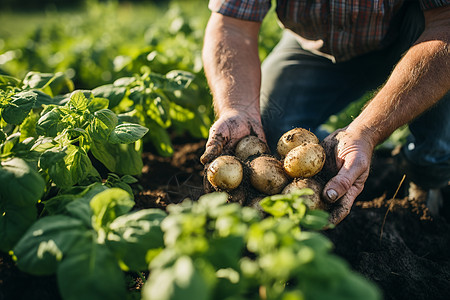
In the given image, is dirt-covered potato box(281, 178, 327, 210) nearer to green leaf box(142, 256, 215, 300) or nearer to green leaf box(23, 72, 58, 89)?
green leaf box(142, 256, 215, 300)

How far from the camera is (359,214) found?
108 inches

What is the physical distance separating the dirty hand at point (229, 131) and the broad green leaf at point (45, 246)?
3.06 ft

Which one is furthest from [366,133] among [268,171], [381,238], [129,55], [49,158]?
[129,55]

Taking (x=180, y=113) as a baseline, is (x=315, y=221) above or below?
above

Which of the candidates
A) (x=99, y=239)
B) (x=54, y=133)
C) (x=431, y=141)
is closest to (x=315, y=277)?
(x=99, y=239)

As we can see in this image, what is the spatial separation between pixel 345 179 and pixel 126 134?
1.15 meters

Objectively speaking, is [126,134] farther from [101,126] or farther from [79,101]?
[79,101]

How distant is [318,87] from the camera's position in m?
3.45

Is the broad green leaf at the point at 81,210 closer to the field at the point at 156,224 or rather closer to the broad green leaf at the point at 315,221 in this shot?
the field at the point at 156,224

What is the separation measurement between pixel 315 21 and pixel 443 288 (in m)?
2.00

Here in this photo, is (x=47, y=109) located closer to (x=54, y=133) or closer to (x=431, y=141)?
(x=54, y=133)

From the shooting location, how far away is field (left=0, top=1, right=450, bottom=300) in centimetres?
121

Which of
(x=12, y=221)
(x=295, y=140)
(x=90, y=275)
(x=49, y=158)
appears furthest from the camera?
(x=295, y=140)

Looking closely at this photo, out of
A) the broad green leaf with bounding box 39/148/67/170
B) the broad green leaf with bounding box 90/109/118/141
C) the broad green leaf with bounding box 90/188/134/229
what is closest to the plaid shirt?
the broad green leaf with bounding box 90/109/118/141
